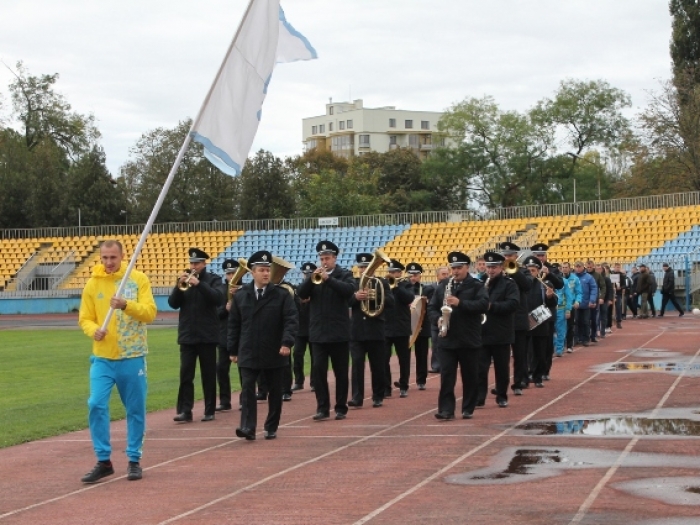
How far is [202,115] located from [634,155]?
185ft

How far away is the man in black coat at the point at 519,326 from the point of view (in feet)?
50.9

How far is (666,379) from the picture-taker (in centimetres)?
1630

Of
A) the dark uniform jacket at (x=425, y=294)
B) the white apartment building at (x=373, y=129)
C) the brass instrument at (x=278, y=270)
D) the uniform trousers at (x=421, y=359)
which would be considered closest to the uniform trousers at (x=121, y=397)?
the brass instrument at (x=278, y=270)

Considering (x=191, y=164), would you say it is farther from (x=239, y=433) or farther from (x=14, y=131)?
(x=239, y=433)

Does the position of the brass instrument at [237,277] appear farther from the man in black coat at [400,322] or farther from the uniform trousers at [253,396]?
the uniform trousers at [253,396]

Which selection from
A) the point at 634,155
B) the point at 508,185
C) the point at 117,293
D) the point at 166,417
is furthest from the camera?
the point at 508,185

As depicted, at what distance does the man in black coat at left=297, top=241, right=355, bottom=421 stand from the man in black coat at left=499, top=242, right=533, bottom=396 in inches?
112

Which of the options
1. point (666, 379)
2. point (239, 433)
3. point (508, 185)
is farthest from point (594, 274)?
point (508, 185)

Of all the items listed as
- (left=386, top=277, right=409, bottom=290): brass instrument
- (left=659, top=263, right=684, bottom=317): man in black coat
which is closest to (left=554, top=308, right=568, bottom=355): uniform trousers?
(left=386, top=277, right=409, bottom=290): brass instrument

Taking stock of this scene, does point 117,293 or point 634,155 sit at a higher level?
point 634,155

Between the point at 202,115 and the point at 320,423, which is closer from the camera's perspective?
the point at 202,115

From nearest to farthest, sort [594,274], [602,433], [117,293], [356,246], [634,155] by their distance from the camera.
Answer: [117,293] → [602,433] → [594,274] → [356,246] → [634,155]

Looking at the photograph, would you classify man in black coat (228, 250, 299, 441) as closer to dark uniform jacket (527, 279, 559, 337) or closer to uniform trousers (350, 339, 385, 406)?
uniform trousers (350, 339, 385, 406)

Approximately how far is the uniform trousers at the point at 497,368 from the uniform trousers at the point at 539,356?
2266 mm
